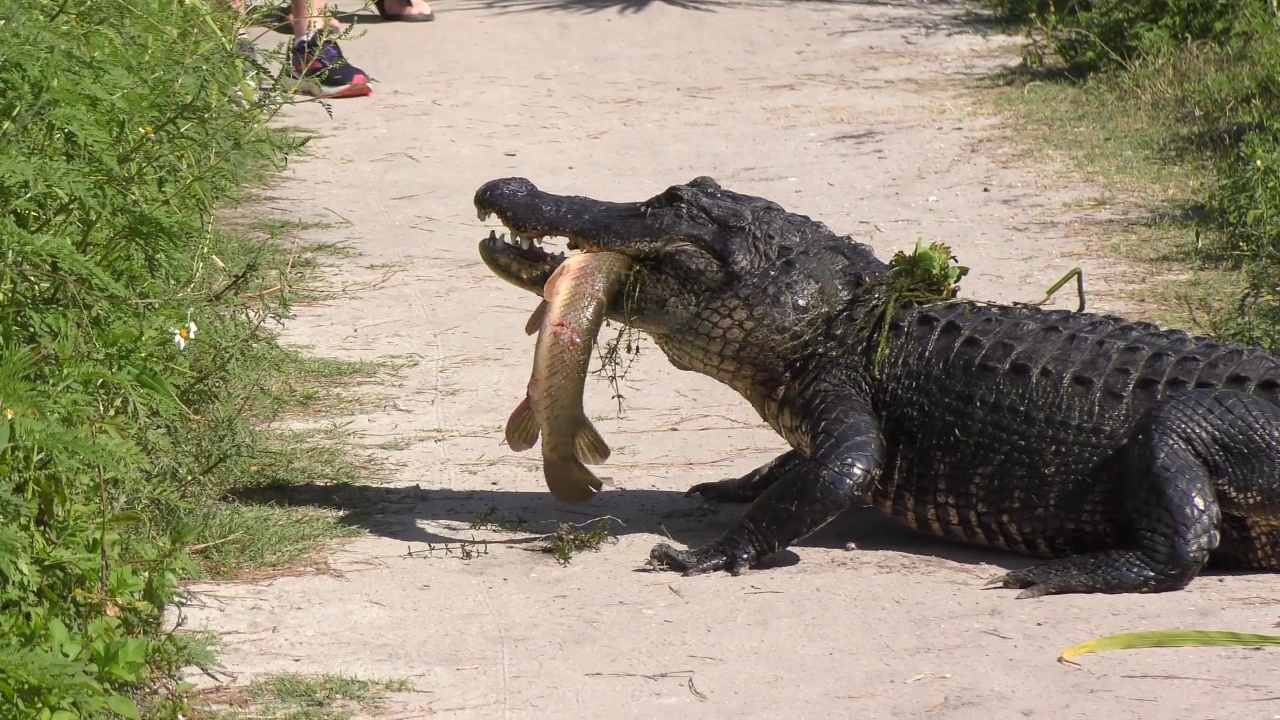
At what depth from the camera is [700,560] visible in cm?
464

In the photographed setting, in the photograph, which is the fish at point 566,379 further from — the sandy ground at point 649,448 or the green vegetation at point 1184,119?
the green vegetation at point 1184,119

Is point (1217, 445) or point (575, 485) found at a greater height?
point (1217, 445)

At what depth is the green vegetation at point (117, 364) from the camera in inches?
134

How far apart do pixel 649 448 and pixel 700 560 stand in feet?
4.02

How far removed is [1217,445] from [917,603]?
3.29ft

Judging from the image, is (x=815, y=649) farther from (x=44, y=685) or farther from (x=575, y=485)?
(x=44, y=685)

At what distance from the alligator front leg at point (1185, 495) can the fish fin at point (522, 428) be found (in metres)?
1.52

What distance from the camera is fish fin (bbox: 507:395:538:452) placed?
498 cm

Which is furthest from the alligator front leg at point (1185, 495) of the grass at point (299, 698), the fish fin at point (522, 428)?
the grass at point (299, 698)

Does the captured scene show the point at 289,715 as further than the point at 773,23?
No

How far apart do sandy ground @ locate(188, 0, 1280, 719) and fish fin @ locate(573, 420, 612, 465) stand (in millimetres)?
295

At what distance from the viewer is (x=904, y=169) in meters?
9.51

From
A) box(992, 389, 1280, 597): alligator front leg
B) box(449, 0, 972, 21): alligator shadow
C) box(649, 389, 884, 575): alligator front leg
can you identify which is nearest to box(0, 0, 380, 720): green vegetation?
box(649, 389, 884, 575): alligator front leg

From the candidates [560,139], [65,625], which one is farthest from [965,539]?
[560,139]
